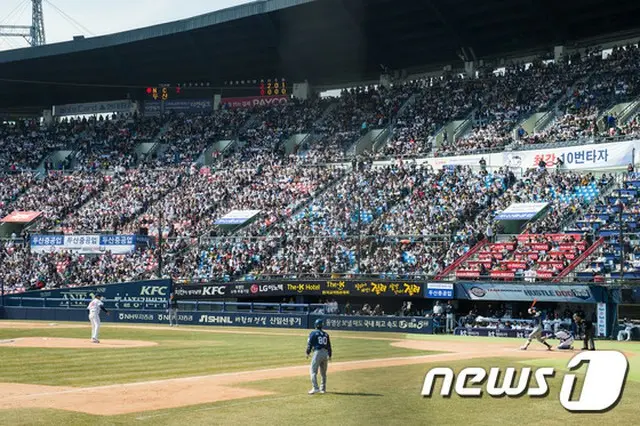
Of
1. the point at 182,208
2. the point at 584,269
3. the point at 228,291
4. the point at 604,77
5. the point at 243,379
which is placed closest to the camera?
the point at 243,379

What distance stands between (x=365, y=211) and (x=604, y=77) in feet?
43.5

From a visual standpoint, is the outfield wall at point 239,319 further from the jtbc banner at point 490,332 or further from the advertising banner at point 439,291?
the advertising banner at point 439,291

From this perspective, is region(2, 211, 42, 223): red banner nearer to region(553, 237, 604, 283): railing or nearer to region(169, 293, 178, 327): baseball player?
region(169, 293, 178, 327): baseball player

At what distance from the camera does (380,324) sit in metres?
34.2

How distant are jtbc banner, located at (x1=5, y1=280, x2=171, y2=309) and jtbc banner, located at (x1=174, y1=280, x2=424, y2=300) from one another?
2.98 feet

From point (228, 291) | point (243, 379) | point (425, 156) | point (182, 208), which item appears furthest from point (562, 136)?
point (243, 379)

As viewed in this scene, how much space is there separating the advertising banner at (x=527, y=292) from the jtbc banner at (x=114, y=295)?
45.1 ft

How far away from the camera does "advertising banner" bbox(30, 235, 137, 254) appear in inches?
1817

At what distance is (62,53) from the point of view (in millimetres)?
56469

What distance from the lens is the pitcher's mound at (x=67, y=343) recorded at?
25656mm

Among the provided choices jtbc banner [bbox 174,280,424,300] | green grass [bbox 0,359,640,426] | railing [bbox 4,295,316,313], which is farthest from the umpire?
railing [bbox 4,295,316,313]

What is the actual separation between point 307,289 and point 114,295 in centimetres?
Result: 942

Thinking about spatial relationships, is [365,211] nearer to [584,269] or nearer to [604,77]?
[584,269]

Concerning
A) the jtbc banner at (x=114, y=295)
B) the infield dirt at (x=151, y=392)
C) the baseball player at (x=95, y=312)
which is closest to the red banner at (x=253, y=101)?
the jtbc banner at (x=114, y=295)
